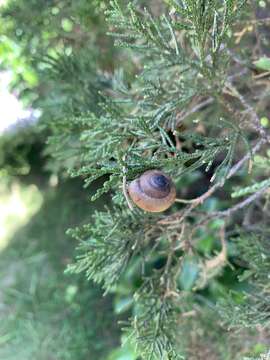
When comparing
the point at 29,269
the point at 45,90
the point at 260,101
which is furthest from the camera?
the point at 29,269

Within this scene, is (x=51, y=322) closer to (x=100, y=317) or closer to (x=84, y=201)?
(x=100, y=317)

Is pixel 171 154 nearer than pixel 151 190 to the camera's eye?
No

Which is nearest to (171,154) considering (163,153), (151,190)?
(163,153)

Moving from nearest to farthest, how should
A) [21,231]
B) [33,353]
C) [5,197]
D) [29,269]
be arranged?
[33,353], [29,269], [21,231], [5,197]

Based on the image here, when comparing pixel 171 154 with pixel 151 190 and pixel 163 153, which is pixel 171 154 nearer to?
pixel 163 153

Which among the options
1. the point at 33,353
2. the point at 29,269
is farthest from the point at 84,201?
the point at 33,353

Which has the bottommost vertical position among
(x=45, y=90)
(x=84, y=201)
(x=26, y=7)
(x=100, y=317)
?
(x=100, y=317)

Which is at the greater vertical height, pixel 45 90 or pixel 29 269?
pixel 45 90

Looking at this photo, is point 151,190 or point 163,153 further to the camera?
point 163,153
